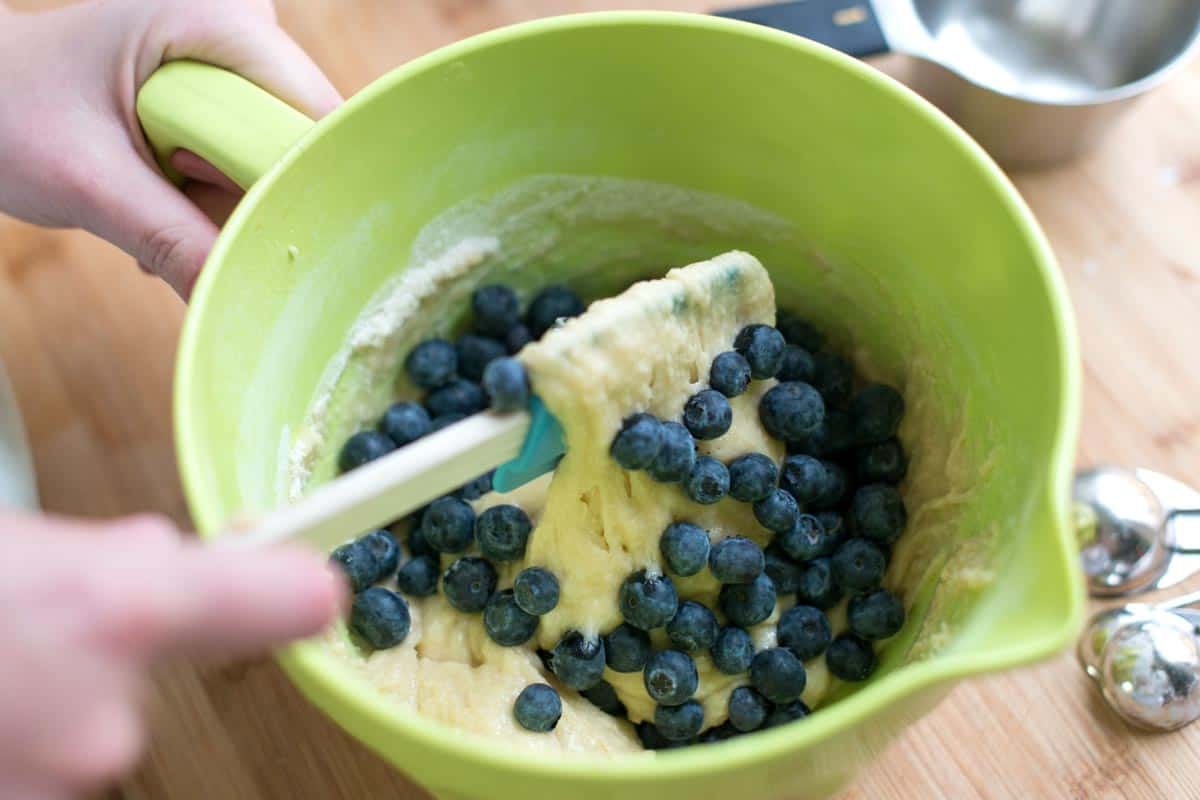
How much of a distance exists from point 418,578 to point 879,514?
0.35m

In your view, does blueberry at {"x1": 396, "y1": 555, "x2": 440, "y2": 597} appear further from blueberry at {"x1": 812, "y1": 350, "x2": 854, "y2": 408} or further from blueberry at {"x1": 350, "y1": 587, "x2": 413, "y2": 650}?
blueberry at {"x1": 812, "y1": 350, "x2": 854, "y2": 408}

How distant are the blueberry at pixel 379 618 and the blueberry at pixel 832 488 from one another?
1.06 feet

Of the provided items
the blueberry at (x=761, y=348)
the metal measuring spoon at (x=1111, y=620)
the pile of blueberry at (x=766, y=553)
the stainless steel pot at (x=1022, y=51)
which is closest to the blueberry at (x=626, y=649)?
the pile of blueberry at (x=766, y=553)

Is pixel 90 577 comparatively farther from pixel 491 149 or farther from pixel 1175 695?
pixel 1175 695

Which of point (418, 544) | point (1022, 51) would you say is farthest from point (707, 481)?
point (1022, 51)

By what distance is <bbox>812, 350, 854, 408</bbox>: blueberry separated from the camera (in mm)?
864

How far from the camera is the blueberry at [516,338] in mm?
913

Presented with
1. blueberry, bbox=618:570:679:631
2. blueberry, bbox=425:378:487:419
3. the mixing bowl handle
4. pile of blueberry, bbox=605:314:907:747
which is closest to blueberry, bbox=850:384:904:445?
pile of blueberry, bbox=605:314:907:747

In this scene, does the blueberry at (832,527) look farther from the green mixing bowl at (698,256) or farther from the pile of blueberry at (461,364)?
the pile of blueberry at (461,364)

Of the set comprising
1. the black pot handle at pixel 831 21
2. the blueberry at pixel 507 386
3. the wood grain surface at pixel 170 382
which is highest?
the black pot handle at pixel 831 21

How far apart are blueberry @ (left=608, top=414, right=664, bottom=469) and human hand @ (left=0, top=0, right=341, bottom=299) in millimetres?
329

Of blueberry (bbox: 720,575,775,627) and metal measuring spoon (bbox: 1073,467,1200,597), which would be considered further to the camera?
metal measuring spoon (bbox: 1073,467,1200,597)

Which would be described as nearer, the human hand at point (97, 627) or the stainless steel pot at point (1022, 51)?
the human hand at point (97, 627)

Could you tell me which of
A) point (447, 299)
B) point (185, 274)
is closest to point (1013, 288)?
point (447, 299)
